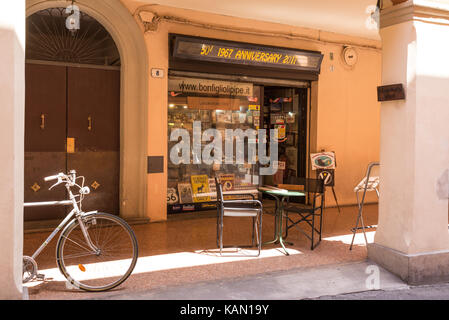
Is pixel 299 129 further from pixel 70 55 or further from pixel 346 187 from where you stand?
pixel 70 55

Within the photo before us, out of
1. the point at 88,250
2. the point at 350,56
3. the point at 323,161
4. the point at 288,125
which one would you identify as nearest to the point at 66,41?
the point at 88,250

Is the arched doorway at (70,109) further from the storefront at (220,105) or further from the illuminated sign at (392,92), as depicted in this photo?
the illuminated sign at (392,92)

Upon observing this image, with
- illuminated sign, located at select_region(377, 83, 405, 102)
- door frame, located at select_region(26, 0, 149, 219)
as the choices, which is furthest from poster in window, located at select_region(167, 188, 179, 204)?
illuminated sign, located at select_region(377, 83, 405, 102)

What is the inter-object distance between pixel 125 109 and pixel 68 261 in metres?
3.05

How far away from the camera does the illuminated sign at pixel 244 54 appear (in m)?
7.68

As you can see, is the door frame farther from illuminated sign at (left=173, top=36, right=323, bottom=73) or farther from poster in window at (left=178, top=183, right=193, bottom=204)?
poster in window at (left=178, top=183, right=193, bottom=204)

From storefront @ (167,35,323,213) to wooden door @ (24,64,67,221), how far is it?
183 centimetres

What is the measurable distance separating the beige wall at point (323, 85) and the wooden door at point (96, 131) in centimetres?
58

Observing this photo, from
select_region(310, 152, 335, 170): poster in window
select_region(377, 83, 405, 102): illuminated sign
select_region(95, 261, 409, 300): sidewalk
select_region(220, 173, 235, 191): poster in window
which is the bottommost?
select_region(95, 261, 409, 300): sidewalk

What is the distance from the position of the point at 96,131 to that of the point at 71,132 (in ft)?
1.28

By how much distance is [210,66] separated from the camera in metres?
8.05

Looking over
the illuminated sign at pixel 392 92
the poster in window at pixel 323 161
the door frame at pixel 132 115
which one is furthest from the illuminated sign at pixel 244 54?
the illuminated sign at pixel 392 92

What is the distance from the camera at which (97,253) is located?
169 inches

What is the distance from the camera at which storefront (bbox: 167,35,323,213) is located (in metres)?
7.99
